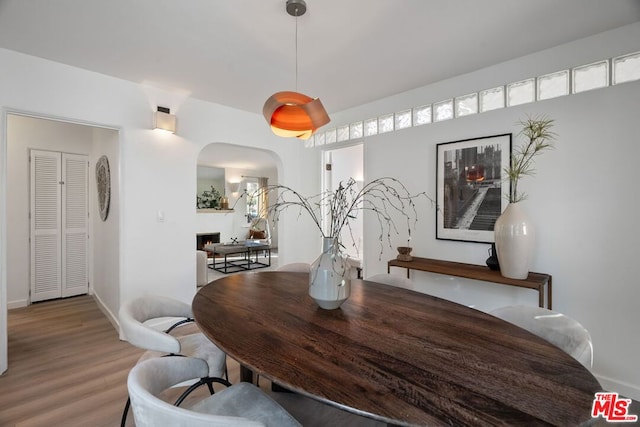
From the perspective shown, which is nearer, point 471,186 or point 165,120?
point 471,186


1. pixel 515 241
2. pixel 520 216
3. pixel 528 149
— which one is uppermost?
pixel 528 149

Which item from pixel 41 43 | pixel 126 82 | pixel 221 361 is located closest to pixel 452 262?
pixel 221 361

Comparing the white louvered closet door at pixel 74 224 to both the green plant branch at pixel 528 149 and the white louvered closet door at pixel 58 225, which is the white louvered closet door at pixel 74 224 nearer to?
the white louvered closet door at pixel 58 225

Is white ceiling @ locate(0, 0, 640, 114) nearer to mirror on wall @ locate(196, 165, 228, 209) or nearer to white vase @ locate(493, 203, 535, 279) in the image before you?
white vase @ locate(493, 203, 535, 279)

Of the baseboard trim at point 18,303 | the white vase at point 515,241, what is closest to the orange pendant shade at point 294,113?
the white vase at point 515,241

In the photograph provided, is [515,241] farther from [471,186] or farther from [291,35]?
[291,35]

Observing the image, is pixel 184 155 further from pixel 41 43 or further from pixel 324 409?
pixel 324 409

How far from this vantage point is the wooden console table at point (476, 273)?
7.32 ft

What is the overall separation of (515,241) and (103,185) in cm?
433

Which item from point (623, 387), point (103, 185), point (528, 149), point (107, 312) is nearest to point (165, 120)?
point (103, 185)

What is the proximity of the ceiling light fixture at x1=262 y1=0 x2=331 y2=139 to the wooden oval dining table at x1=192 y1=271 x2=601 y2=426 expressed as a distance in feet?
3.56

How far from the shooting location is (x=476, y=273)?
99.7 inches

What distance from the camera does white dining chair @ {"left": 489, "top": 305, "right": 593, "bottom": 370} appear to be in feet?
4.06

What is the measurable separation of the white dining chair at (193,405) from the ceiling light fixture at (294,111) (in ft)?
4.55
